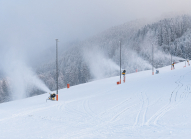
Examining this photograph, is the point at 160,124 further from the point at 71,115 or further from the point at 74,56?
the point at 74,56

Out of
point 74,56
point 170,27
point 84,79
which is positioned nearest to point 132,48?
point 170,27

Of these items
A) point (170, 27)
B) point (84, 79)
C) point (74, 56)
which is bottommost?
point (84, 79)

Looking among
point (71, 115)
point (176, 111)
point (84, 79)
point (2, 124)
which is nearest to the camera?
point (2, 124)

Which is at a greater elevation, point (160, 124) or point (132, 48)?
point (132, 48)

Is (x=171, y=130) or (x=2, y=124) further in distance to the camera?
(x=2, y=124)

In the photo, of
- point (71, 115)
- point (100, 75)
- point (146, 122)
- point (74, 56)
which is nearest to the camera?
point (146, 122)

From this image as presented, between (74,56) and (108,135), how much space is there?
186 m

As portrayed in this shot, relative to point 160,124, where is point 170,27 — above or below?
above

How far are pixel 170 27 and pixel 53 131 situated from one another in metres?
147

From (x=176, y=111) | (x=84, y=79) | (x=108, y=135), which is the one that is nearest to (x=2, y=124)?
(x=108, y=135)

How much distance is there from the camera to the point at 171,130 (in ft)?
24.4

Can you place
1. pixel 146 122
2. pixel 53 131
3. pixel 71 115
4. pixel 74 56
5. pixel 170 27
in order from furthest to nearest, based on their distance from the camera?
1. pixel 74 56
2. pixel 170 27
3. pixel 71 115
4. pixel 146 122
5. pixel 53 131

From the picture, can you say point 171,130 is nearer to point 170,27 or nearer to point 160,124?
point 160,124

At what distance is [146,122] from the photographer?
28.9 feet
